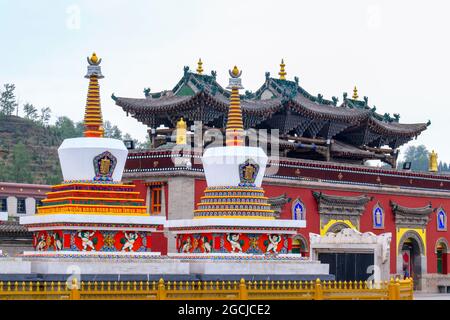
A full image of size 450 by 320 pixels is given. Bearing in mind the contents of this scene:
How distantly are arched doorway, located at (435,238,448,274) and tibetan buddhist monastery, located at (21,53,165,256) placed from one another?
92.7 ft

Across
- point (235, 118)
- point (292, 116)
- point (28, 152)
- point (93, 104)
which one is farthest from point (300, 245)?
point (28, 152)

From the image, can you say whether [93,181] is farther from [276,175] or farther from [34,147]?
[34,147]

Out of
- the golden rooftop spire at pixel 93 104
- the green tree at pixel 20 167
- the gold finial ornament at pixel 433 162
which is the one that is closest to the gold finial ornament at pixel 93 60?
the golden rooftop spire at pixel 93 104

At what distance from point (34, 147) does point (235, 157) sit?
2989 inches

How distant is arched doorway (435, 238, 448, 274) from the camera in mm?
51062

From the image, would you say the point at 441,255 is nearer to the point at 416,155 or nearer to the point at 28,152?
the point at 28,152

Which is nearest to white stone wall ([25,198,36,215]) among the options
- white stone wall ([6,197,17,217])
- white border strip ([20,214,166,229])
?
white stone wall ([6,197,17,217])

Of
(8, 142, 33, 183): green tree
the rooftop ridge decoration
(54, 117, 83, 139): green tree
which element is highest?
(54, 117, 83, 139): green tree

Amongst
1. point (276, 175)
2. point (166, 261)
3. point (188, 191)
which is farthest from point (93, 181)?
point (276, 175)

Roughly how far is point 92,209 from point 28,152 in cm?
7460

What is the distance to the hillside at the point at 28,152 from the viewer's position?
91500 millimetres

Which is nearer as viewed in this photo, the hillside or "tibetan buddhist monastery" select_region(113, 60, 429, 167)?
"tibetan buddhist monastery" select_region(113, 60, 429, 167)

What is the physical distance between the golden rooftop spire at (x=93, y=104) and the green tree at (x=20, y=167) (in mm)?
64646

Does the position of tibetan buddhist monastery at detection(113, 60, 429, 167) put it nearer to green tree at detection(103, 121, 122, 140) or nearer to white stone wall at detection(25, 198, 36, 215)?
white stone wall at detection(25, 198, 36, 215)
